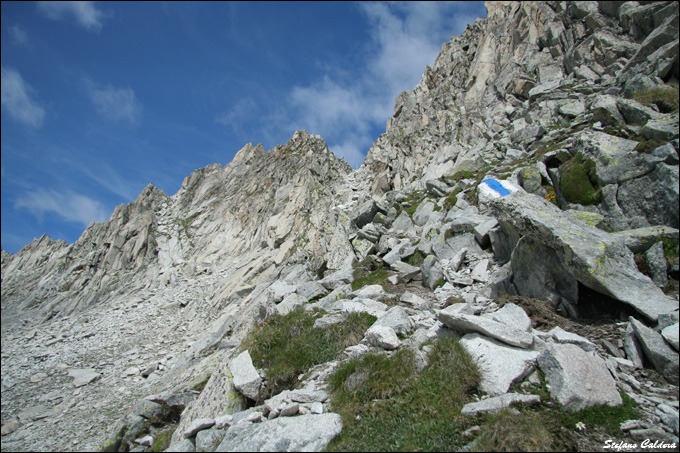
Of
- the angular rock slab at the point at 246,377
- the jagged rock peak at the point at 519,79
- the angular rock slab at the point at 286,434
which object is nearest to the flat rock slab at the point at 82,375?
the angular rock slab at the point at 246,377

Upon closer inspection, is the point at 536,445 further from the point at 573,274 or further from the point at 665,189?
the point at 665,189

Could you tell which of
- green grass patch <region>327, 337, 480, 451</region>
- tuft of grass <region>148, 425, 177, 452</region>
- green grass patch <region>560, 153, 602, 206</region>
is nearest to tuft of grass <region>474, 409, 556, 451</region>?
green grass patch <region>327, 337, 480, 451</region>

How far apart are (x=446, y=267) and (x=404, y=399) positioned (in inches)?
389

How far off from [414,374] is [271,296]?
12.1m

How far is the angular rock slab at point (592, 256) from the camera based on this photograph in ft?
24.6

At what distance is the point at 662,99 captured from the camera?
15805mm

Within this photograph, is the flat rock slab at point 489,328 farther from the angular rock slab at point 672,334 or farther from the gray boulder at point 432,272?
the gray boulder at point 432,272

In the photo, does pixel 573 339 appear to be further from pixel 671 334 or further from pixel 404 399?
pixel 404 399

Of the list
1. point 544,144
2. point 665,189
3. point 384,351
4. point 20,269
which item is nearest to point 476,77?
point 544,144

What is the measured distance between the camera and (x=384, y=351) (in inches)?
339

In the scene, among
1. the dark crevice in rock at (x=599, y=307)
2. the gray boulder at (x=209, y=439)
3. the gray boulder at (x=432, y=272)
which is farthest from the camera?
the gray boulder at (x=432, y=272)

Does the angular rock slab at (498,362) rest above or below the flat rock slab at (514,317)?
below

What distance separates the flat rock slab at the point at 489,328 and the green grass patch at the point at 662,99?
16333 mm

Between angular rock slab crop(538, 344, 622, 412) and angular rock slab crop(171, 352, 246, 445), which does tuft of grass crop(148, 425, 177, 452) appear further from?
angular rock slab crop(538, 344, 622, 412)
